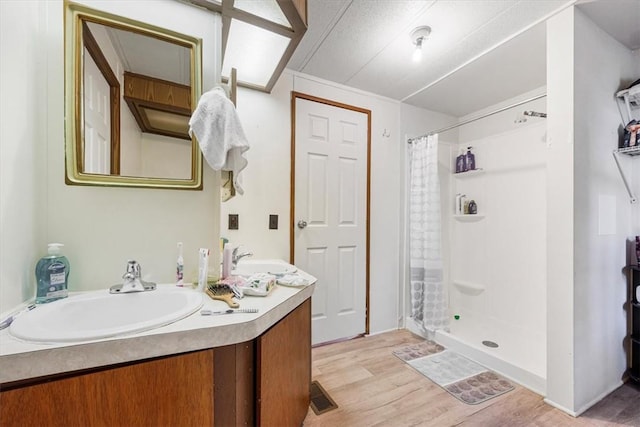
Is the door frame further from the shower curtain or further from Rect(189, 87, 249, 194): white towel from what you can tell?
Rect(189, 87, 249, 194): white towel

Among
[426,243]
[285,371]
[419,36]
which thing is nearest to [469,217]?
[426,243]

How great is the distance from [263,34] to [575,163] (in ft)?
6.22

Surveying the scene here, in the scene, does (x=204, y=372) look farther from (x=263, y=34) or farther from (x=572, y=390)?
(x=572, y=390)

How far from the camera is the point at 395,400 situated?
161 cm

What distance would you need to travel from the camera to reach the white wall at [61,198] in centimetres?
89

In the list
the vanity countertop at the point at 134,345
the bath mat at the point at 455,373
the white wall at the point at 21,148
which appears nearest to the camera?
the vanity countertop at the point at 134,345

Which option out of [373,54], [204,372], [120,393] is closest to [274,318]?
[204,372]

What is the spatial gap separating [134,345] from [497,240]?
297cm

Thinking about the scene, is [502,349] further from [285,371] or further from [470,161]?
[285,371]

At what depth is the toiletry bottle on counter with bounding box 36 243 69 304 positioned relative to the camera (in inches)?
37.1

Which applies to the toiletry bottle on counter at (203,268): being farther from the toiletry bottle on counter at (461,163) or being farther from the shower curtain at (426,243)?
the toiletry bottle on counter at (461,163)

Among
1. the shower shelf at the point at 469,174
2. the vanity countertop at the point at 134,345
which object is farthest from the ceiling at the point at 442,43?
the vanity countertop at the point at 134,345

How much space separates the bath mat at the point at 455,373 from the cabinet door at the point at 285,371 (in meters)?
0.97

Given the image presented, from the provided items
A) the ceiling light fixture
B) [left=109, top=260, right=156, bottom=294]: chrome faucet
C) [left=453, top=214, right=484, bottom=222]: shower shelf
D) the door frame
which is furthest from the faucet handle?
[left=453, top=214, right=484, bottom=222]: shower shelf
